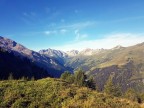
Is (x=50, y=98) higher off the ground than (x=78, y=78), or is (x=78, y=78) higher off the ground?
(x=50, y=98)

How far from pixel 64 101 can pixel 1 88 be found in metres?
8.09

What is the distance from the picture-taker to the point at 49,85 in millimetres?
29875

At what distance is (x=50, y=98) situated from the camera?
84.8 feet

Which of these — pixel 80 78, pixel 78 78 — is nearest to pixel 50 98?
pixel 80 78

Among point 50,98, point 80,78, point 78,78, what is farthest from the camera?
point 78,78

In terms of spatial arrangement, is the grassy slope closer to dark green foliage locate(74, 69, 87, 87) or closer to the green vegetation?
dark green foliage locate(74, 69, 87, 87)

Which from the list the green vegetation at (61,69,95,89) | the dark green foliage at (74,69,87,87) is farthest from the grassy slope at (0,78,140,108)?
the green vegetation at (61,69,95,89)

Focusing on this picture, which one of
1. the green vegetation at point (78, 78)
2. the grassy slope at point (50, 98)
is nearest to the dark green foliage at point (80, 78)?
the green vegetation at point (78, 78)

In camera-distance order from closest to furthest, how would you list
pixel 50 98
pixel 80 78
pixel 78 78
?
pixel 50 98 → pixel 80 78 → pixel 78 78

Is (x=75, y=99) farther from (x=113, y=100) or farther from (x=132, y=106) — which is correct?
(x=132, y=106)

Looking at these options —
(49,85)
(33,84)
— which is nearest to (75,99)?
(49,85)

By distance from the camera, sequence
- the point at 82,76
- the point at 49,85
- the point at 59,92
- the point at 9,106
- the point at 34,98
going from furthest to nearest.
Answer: the point at 82,76
the point at 49,85
the point at 59,92
the point at 34,98
the point at 9,106

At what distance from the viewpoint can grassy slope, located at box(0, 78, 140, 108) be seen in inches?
959

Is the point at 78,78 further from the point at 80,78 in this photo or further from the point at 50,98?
the point at 50,98
